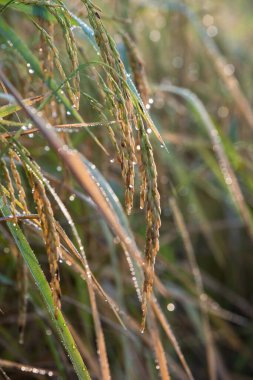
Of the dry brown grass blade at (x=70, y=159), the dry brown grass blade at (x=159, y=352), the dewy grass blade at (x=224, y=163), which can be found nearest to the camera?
the dry brown grass blade at (x=70, y=159)

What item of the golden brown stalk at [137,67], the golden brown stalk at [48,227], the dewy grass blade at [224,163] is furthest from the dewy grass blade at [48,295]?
the dewy grass blade at [224,163]

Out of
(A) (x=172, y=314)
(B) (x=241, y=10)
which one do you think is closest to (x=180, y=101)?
(A) (x=172, y=314)

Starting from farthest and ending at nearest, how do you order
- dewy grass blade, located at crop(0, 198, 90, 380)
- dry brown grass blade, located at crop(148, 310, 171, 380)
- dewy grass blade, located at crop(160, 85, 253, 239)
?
dewy grass blade, located at crop(160, 85, 253, 239), dry brown grass blade, located at crop(148, 310, 171, 380), dewy grass blade, located at crop(0, 198, 90, 380)

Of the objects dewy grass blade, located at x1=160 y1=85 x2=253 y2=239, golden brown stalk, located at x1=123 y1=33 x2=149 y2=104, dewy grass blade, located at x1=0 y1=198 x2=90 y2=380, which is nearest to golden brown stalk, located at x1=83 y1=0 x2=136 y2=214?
dewy grass blade, located at x1=0 y1=198 x2=90 y2=380

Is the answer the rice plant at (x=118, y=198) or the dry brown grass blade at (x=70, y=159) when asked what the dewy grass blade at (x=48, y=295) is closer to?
the rice plant at (x=118, y=198)

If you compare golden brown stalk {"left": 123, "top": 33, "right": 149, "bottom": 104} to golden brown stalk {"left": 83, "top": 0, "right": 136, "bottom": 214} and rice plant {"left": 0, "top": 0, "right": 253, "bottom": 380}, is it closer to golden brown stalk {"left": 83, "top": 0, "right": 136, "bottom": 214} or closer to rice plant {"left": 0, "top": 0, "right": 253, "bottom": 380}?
rice plant {"left": 0, "top": 0, "right": 253, "bottom": 380}

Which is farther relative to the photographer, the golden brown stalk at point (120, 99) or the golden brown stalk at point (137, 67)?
the golden brown stalk at point (137, 67)

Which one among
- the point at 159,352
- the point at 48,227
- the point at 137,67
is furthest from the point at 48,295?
the point at 137,67

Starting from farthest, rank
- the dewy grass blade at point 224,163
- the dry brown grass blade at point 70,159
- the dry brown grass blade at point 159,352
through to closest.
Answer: the dewy grass blade at point 224,163
the dry brown grass blade at point 159,352
the dry brown grass blade at point 70,159
